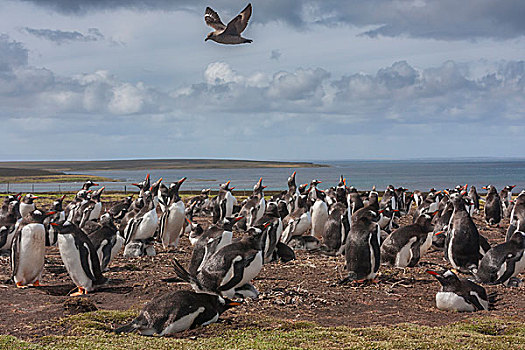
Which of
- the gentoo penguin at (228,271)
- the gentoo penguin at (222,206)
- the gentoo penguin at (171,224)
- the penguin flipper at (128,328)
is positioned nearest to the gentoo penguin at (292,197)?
the gentoo penguin at (222,206)

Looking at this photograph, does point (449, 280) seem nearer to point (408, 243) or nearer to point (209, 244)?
point (408, 243)

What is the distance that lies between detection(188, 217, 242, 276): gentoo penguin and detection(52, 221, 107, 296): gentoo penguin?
75.6 inches

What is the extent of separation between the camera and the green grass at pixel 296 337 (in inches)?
271

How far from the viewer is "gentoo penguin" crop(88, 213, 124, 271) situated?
12227 millimetres

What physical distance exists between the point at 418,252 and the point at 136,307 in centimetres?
705

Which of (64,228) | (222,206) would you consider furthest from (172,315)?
(222,206)

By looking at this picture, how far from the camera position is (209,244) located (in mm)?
11180

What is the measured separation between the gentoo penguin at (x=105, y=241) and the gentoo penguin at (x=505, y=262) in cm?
829

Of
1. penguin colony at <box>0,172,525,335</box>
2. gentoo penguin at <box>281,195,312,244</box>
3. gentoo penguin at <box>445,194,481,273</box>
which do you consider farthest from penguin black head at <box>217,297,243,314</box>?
gentoo penguin at <box>281,195,312,244</box>

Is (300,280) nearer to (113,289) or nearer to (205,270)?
(205,270)

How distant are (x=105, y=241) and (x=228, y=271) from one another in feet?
14.7

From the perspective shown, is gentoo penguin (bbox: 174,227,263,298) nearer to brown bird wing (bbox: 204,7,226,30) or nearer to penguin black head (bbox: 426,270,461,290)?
penguin black head (bbox: 426,270,461,290)

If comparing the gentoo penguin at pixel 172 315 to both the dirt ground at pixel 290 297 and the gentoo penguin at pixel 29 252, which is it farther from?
the gentoo penguin at pixel 29 252

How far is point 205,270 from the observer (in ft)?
30.7
